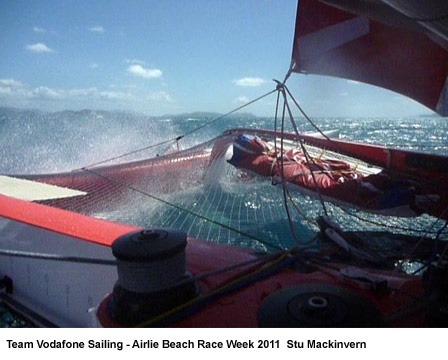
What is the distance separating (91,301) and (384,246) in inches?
93.2

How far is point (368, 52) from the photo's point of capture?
4156 millimetres

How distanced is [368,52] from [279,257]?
338 centimetres

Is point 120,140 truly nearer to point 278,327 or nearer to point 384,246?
point 384,246

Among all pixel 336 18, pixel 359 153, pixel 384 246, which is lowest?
pixel 384 246

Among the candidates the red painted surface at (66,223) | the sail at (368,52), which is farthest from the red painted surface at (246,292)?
the sail at (368,52)

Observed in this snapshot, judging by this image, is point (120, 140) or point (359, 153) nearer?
point (359, 153)

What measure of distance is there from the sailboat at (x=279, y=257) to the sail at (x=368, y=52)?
0.01m

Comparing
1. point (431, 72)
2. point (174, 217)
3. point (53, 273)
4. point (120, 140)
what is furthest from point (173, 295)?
point (120, 140)

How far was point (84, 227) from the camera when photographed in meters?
2.01

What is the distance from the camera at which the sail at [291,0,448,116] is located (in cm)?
383

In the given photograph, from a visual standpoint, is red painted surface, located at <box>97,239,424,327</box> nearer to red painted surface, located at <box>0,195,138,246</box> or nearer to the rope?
the rope

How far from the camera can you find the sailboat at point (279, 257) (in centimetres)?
124

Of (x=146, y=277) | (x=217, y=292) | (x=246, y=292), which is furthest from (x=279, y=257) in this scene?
(x=146, y=277)

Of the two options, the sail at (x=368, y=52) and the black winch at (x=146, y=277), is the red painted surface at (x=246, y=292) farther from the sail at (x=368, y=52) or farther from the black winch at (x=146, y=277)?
the sail at (x=368, y=52)
